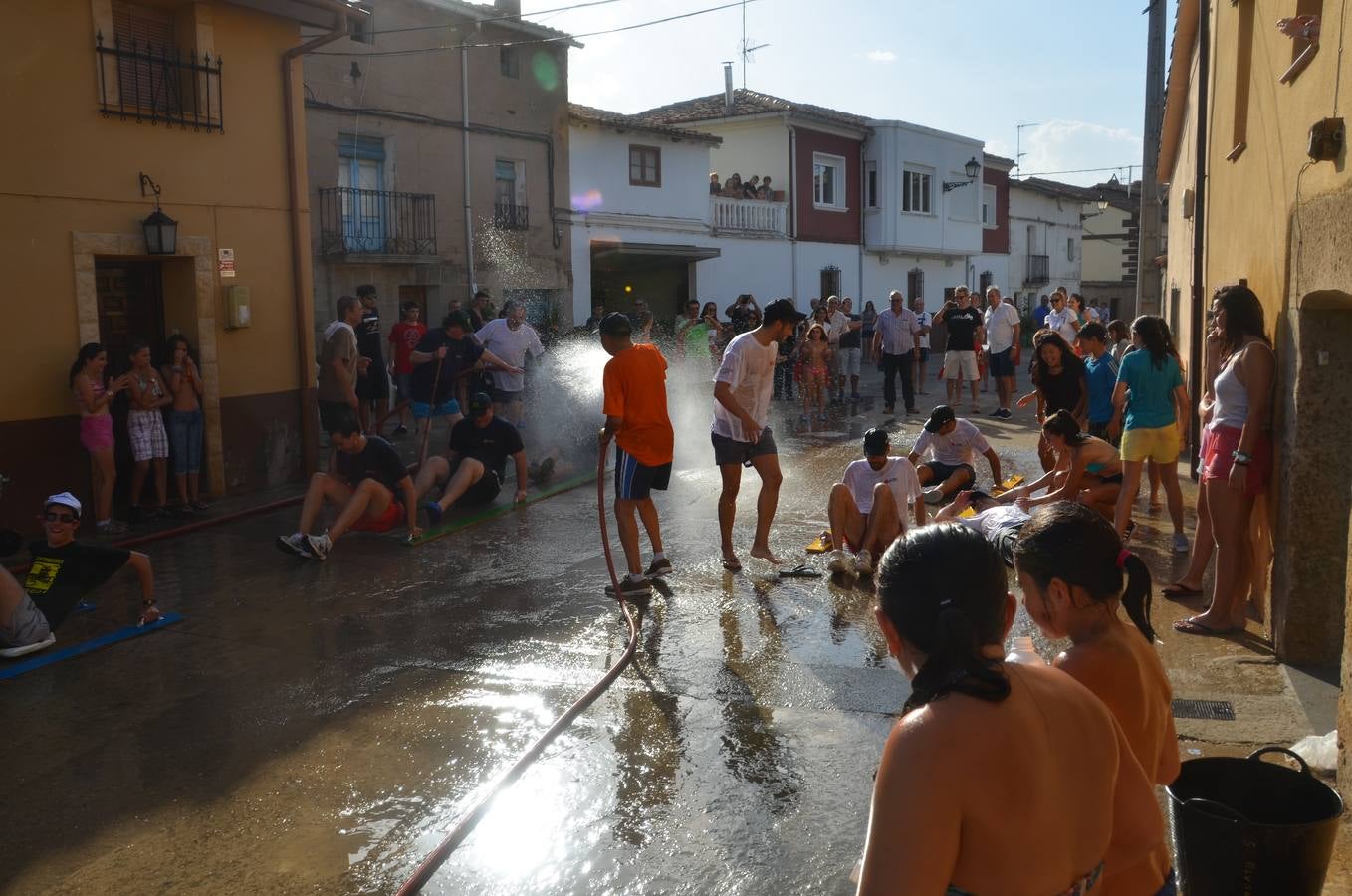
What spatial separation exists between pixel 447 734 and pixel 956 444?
5.34 m

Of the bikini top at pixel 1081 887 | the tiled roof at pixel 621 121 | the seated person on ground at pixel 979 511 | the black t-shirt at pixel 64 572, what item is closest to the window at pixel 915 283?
the tiled roof at pixel 621 121

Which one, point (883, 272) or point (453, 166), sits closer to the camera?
point (453, 166)

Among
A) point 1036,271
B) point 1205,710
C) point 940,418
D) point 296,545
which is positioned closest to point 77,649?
point 296,545

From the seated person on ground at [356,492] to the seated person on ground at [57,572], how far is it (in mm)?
1831

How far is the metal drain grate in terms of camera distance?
500 cm

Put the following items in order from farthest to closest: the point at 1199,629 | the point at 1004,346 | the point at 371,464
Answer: the point at 1004,346, the point at 371,464, the point at 1199,629

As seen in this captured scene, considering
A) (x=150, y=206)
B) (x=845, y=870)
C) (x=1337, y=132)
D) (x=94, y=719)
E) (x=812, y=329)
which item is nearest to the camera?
(x=845, y=870)

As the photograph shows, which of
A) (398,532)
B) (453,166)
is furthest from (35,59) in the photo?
(453,166)

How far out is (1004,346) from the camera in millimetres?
15594

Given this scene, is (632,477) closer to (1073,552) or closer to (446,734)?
(446,734)

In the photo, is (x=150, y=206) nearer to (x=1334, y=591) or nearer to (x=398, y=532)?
(x=398, y=532)

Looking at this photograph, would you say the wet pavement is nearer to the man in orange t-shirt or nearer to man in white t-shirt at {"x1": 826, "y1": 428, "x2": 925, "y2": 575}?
man in white t-shirt at {"x1": 826, "y1": 428, "x2": 925, "y2": 575}

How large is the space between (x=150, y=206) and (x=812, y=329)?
29.3 feet

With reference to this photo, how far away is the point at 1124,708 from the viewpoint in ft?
7.82
